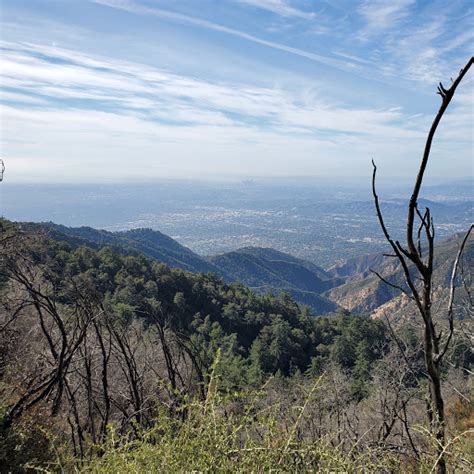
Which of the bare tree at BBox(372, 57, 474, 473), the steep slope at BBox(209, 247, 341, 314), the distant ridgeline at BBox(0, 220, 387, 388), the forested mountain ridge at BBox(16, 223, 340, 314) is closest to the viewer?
the bare tree at BBox(372, 57, 474, 473)

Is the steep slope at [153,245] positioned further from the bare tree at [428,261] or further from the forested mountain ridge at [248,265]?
the bare tree at [428,261]

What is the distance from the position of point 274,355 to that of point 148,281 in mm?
16399

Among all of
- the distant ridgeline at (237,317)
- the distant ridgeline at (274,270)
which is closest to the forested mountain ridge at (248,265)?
the distant ridgeline at (274,270)

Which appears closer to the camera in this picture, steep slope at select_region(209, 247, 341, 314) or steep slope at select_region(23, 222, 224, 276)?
steep slope at select_region(23, 222, 224, 276)

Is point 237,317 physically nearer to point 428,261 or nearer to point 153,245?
point 428,261

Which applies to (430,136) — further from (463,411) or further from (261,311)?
(261,311)

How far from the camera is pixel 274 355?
123 ft

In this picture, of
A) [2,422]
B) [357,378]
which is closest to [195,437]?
[2,422]

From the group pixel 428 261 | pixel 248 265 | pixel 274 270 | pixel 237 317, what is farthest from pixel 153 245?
pixel 428 261

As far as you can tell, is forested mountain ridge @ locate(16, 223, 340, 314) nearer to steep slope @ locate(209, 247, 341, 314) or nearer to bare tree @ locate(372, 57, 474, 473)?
steep slope @ locate(209, 247, 341, 314)

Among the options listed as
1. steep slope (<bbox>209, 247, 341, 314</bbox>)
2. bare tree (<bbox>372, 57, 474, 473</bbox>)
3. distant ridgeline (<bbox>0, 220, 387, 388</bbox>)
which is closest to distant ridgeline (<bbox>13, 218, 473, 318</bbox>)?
steep slope (<bbox>209, 247, 341, 314</bbox>)

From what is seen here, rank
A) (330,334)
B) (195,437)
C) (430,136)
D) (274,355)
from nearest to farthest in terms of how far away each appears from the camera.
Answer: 1. (430,136)
2. (195,437)
3. (274,355)
4. (330,334)

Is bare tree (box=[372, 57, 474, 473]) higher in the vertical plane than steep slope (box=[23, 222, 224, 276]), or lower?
higher

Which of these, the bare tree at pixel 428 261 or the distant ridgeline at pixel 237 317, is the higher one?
the bare tree at pixel 428 261
